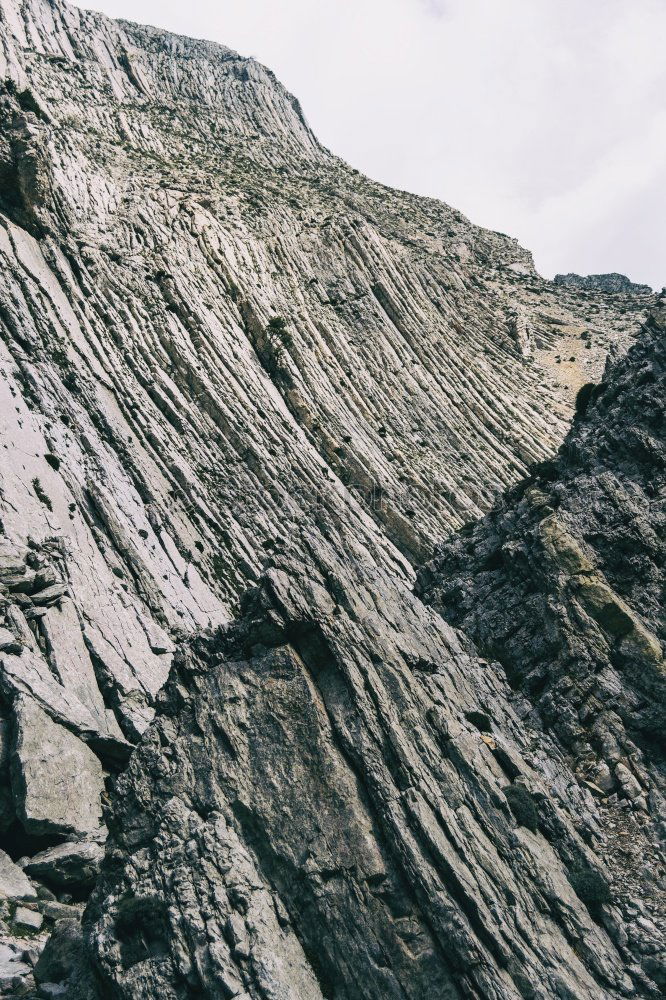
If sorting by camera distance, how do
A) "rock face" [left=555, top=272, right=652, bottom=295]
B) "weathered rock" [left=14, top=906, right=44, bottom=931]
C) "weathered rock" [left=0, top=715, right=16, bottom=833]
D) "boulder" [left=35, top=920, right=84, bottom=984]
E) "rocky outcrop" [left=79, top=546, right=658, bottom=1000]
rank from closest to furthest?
"rocky outcrop" [left=79, top=546, right=658, bottom=1000], "boulder" [left=35, top=920, right=84, bottom=984], "weathered rock" [left=14, top=906, right=44, bottom=931], "weathered rock" [left=0, top=715, right=16, bottom=833], "rock face" [left=555, top=272, right=652, bottom=295]

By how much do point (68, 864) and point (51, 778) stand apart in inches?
88.9

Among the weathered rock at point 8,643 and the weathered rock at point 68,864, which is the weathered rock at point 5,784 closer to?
the weathered rock at point 68,864

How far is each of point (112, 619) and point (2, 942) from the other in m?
14.5

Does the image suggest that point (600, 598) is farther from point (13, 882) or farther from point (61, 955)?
point (13, 882)

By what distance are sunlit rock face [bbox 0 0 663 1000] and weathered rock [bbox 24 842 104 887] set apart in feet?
0.24

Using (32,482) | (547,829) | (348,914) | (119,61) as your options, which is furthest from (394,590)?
(119,61)

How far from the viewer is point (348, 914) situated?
16.3 m

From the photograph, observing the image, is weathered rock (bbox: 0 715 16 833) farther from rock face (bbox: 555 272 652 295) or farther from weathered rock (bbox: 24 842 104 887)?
rock face (bbox: 555 272 652 295)

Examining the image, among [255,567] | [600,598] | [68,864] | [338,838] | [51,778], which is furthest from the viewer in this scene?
[255,567]

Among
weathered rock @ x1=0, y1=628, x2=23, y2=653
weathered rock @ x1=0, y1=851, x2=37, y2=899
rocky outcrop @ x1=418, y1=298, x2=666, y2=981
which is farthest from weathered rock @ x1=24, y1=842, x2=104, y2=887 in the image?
rocky outcrop @ x1=418, y1=298, x2=666, y2=981

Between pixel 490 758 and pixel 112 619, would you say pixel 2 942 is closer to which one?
pixel 490 758

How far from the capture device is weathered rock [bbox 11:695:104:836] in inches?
785

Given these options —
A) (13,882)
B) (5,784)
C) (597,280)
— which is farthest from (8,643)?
(597,280)

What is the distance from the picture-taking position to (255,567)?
1572 inches
